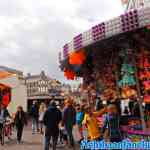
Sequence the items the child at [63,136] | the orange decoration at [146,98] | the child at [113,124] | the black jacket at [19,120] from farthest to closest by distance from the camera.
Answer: the black jacket at [19,120] → the child at [63,136] → the orange decoration at [146,98] → the child at [113,124]

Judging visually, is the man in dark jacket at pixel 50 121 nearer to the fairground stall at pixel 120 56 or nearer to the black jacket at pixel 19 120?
the fairground stall at pixel 120 56

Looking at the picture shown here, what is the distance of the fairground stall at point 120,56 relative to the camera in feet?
41.5

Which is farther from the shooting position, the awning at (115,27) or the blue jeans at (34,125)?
the blue jeans at (34,125)

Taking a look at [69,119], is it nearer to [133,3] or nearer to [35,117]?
[133,3]

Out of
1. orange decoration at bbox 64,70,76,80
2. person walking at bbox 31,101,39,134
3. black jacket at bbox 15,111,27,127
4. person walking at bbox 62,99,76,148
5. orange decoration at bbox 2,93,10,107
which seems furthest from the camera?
orange decoration at bbox 2,93,10,107

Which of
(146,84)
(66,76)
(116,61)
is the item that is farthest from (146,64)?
(66,76)

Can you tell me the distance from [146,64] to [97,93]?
13.2 ft

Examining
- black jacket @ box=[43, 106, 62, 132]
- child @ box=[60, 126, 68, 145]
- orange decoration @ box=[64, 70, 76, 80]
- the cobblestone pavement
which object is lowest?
the cobblestone pavement

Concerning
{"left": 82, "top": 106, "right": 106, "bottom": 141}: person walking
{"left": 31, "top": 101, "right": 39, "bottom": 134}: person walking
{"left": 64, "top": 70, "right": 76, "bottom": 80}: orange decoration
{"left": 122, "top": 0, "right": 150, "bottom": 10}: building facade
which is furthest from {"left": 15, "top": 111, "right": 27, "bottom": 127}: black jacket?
{"left": 122, "top": 0, "right": 150, "bottom": 10}: building facade

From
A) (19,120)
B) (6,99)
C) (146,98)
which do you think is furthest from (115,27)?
(6,99)

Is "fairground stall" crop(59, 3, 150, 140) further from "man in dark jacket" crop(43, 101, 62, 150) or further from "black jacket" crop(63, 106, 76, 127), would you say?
"man in dark jacket" crop(43, 101, 62, 150)

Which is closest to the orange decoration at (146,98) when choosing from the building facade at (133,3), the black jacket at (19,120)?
the building facade at (133,3)

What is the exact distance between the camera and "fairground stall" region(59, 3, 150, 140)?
12.6 m

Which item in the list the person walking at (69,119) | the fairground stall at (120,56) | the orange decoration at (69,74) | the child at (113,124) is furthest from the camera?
the orange decoration at (69,74)
